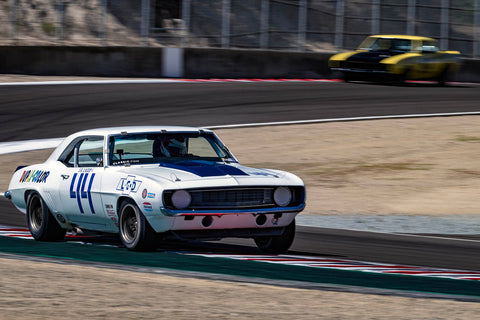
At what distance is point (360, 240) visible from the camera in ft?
33.8

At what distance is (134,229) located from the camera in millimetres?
8562

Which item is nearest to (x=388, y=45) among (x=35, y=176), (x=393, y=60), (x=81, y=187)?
(x=393, y=60)

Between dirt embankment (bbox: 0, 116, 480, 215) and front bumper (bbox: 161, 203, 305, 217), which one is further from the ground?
front bumper (bbox: 161, 203, 305, 217)

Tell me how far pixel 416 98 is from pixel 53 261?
18483mm

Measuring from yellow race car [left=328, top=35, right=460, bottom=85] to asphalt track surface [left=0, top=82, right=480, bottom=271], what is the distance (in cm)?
41

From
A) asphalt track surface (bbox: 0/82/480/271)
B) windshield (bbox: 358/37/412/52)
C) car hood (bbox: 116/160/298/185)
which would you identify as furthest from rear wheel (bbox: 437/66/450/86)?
car hood (bbox: 116/160/298/185)

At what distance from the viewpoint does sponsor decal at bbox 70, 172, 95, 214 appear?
9023mm

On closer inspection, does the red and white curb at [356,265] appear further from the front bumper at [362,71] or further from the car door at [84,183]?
the front bumper at [362,71]

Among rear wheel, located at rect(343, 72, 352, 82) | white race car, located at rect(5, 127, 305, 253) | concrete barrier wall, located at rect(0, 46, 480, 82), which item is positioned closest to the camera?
white race car, located at rect(5, 127, 305, 253)

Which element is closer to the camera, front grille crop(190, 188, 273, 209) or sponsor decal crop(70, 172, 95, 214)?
front grille crop(190, 188, 273, 209)

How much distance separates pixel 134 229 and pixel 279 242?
54.9 inches

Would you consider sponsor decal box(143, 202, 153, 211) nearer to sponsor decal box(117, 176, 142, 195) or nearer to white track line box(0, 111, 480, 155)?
sponsor decal box(117, 176, 142, 195)

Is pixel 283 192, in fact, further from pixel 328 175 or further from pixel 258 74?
pixel 258 74

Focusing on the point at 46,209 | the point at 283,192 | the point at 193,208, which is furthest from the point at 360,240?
the point at 46,209
